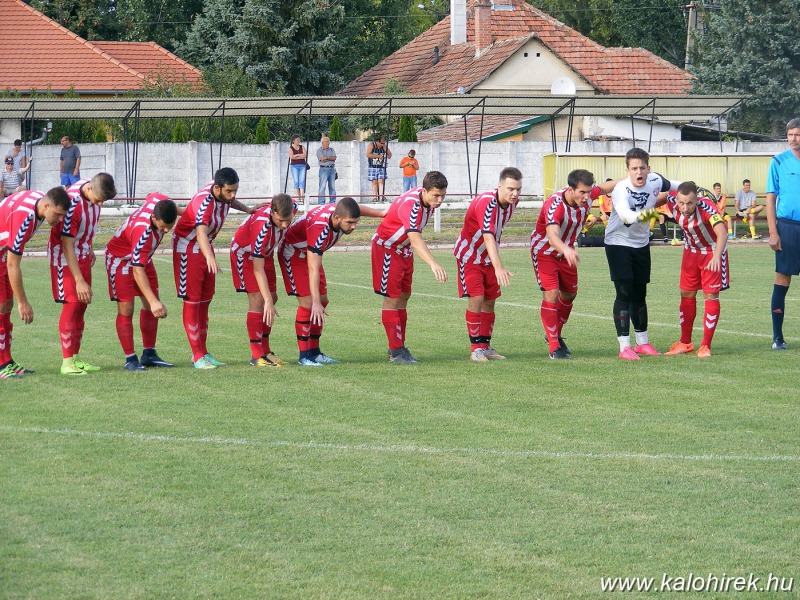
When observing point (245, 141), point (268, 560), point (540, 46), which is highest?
point (540, 46)

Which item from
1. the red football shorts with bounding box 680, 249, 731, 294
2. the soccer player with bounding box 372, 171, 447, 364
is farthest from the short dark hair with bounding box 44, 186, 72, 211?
the red football shorts with bounding box 680, 249, 731, 294

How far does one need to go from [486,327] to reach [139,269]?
11.1 ft

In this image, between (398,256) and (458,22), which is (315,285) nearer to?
(398,256)

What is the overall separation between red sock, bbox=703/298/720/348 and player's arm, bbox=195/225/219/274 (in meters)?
4.82

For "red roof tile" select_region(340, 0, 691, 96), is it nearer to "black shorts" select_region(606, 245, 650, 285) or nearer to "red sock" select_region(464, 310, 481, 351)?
"black shorts" select_region(606, 245, 650, 285)

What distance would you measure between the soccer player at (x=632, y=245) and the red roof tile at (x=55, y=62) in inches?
1434

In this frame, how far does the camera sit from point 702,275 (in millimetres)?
11758

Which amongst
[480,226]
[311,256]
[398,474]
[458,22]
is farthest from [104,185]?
[458,22]

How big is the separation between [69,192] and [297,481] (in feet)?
16.6

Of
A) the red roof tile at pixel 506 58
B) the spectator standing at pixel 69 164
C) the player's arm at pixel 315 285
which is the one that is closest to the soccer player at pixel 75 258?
the player's arm at pixel 315 285

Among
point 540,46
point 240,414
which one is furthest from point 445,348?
point 540,46

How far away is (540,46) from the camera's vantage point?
4912cm

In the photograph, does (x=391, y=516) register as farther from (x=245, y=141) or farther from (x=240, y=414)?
(x=245, y=141)

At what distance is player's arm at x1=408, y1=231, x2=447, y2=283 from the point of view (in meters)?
10.4
